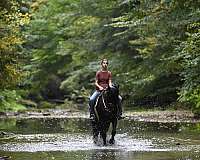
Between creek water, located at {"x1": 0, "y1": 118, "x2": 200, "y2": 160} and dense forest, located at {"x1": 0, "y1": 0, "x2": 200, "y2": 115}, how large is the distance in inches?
145

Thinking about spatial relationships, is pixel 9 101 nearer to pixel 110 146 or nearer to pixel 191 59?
pixel 191 59

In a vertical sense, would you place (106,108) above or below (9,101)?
above

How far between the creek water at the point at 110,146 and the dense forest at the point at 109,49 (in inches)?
145

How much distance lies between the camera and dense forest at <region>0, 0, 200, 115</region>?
27.8 meters

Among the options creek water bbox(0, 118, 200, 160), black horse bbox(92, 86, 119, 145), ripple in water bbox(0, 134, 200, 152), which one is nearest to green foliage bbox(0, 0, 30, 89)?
creek water bbox(0, 118, 200, 160)

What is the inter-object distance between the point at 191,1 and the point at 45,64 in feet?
111

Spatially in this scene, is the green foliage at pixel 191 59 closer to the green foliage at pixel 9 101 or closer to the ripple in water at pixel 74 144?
the ripple in water at pixel 74 144

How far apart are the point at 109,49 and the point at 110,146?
1057 inches

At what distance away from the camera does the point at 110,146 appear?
17406mm

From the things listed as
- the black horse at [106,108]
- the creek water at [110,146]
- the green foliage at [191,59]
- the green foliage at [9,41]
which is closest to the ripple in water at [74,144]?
the creek water at [110,146]

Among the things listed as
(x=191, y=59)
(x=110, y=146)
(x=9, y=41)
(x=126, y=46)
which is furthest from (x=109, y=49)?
(x=110, y=146)

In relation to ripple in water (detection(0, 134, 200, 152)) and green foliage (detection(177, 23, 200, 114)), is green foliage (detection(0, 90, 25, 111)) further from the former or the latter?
ripple in water (detection(0, 134, 200, 152))

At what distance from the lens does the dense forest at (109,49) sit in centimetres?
2780

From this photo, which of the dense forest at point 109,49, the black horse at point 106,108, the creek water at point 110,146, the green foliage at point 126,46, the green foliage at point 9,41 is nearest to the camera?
the creek water at point 110,146
